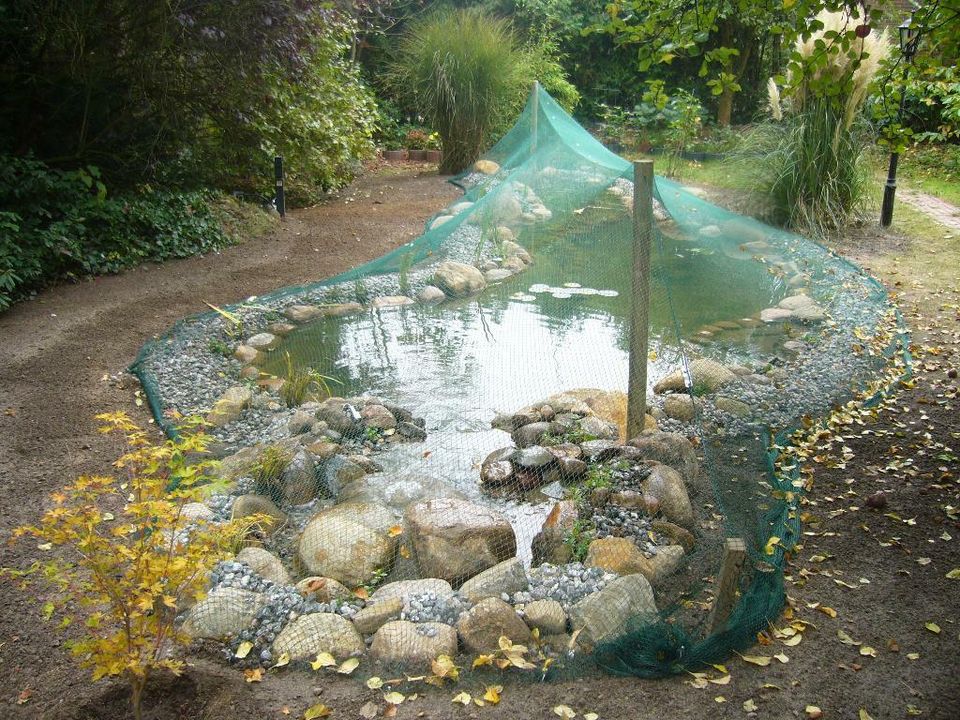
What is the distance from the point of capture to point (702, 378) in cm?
408

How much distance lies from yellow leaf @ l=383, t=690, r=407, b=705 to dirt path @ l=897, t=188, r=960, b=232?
687cm

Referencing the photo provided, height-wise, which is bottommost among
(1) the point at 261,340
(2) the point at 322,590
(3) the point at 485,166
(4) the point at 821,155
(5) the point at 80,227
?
(2) the point at 322,590

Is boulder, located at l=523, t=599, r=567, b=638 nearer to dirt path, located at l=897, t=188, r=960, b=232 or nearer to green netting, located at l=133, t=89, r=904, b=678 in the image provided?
green netting, located at l=133, t=89, r=904, b=678

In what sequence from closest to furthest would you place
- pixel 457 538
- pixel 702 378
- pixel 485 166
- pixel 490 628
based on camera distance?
pixel 490 628, pixel 457 538, pixel 702 378, pixel 485 166

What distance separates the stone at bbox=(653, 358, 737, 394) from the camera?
4.04m

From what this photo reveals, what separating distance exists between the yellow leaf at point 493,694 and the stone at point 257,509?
1.21 meters

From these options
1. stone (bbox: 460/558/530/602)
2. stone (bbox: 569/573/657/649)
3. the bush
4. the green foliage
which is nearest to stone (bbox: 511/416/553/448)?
stone (bbox: 460/558/530/602)

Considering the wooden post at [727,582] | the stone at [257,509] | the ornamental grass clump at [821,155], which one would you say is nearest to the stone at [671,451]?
the wooden post at [727,582]

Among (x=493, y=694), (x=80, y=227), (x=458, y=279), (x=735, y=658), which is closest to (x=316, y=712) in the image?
(x=493, y=694)

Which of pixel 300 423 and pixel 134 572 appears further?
pixel 300 423

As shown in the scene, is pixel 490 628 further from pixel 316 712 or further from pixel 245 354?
pixel 245 354

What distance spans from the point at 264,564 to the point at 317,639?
18.9 inches

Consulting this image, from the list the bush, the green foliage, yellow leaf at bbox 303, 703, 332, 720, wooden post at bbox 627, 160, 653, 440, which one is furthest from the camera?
the green foliage

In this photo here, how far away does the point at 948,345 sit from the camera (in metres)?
4.64
